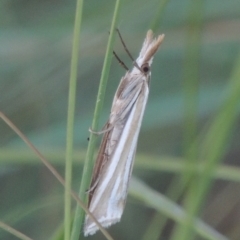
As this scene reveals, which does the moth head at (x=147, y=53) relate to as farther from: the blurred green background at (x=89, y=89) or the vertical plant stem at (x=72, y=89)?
the blurred green background at (x=89, y=89)

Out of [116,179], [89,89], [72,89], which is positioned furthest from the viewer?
[89,89]

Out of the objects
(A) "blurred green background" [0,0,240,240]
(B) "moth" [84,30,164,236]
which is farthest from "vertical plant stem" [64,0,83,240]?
(A) "blurred green background" [0,0,240,240]

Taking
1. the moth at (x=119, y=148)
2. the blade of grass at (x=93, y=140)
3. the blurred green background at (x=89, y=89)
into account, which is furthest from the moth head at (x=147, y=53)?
the blurred green background at (x=89, y=89)

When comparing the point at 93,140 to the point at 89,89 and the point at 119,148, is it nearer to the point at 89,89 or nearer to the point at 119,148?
the point at 119,148

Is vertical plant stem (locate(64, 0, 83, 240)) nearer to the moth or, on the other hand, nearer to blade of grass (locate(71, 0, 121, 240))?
blade of grass (locate(71, 0, 121, 240))

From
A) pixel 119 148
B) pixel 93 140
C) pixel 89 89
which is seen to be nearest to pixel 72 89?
pixel 93 140

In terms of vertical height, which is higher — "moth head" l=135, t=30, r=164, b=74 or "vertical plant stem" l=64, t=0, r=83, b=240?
"vertical plant stem" l=64, t=0, r=83, b=240
